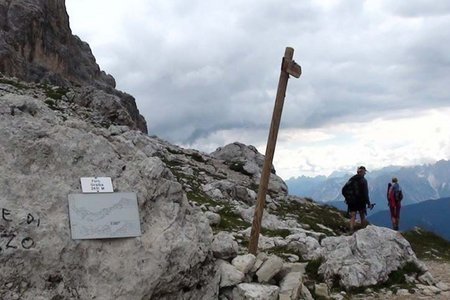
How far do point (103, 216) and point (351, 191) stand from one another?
1460 centimetres

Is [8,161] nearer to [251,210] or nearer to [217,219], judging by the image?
[217,219]

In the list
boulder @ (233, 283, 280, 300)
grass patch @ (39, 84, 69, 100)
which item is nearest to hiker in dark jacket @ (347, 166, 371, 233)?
boulder @ (233, 283, 280, 300)

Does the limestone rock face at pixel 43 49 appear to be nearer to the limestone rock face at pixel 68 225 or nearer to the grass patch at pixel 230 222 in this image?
the grass patch at pixel 230 222

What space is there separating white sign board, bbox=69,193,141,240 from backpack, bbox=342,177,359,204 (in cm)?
1391

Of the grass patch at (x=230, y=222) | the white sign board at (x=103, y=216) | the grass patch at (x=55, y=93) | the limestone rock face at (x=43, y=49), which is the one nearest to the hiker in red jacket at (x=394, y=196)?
the grass patch at (x=230, y=222)

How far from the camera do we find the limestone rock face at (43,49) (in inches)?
3125

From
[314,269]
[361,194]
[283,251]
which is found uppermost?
[361,194]

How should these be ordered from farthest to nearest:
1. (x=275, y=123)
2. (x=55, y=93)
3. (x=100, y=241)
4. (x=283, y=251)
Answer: (x=55, y=93)
(x=283, y=251)
(x=275, y=123)
(x=100, y=241)

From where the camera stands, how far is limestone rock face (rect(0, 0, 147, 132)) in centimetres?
7938

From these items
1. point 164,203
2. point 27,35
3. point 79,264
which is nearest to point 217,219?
point 164,203

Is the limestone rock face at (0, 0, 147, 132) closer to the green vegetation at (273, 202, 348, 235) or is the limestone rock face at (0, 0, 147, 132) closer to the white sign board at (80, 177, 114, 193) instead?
the green vegetation at (273, 202, 348, 235)

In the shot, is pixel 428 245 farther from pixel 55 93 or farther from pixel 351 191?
pixel 55 93

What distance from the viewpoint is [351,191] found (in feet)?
69.7

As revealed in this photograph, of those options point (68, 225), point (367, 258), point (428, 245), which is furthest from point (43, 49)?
point (68, 225)
